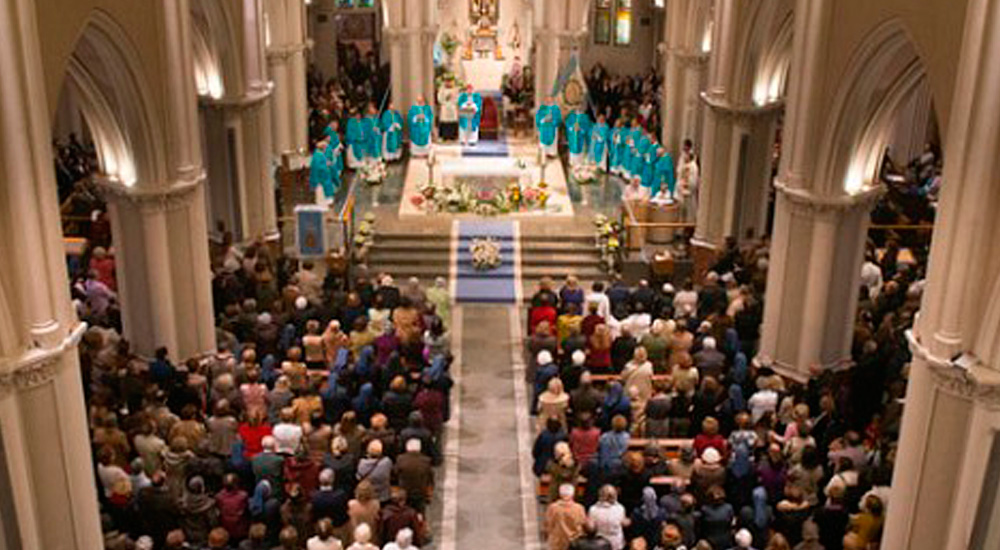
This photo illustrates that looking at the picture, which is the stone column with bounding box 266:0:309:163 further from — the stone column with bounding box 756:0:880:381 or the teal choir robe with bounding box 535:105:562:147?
the stone column with bounding box 756:0:880:381

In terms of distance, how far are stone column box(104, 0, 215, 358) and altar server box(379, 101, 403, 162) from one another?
11.8 meters

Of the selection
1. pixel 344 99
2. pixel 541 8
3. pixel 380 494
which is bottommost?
pixel 380 494

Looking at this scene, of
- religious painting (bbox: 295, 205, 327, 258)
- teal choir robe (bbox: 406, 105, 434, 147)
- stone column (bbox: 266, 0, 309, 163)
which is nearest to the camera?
religious painting (bbox: 295, 205, 327, 258)

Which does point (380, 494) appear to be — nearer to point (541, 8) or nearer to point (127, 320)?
point (127, 320)

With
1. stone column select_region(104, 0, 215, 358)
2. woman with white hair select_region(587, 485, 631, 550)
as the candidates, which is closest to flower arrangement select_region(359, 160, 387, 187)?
stone column select_region(104, 0, 215, 358)

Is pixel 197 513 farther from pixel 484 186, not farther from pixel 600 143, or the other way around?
pixel 600 143

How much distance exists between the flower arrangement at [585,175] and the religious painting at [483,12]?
361 inches

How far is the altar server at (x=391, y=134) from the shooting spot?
29.1 meters

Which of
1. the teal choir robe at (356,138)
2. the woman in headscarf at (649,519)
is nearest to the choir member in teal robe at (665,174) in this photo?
the teal choir robe at (356,138)

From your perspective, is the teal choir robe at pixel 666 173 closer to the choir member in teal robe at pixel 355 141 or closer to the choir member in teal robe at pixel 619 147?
the choir member in teal robe at pixel 619 147

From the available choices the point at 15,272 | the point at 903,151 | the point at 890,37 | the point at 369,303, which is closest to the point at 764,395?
the point at 890,37

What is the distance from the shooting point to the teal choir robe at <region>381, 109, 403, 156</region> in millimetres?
29062

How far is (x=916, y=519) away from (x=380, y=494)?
5.81 meters

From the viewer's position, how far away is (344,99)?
3244cm
